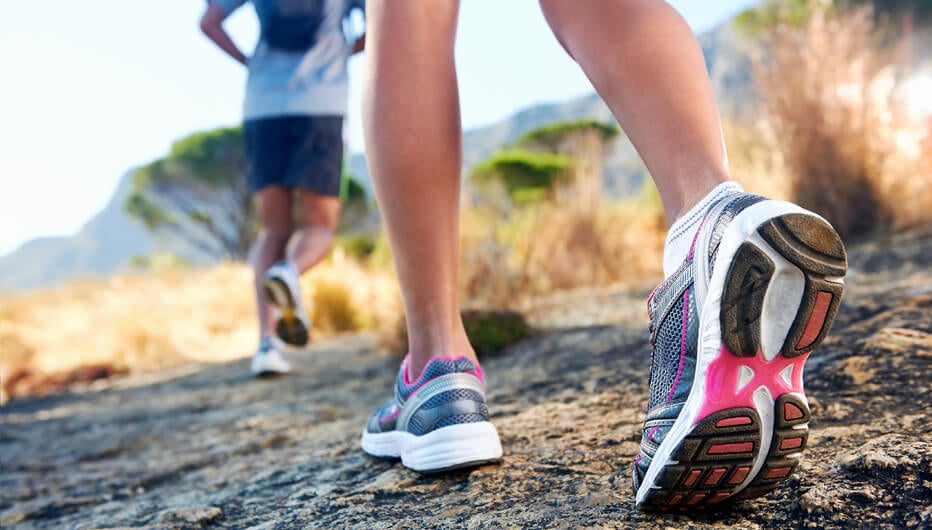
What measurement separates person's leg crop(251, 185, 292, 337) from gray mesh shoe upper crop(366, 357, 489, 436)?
2.01m

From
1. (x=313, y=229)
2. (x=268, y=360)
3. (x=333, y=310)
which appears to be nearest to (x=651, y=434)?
(x=313, y=229)

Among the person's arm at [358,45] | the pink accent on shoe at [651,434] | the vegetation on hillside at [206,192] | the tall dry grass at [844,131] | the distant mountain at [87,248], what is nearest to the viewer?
the pink accent on shoe at [651,434]

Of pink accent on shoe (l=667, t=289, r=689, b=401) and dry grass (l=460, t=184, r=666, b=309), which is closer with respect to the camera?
pink accent on shoe (l=667, t=289, r=689, b=401)

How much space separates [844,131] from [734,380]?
330 centimetres

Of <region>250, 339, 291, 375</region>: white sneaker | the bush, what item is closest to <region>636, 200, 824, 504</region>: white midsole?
<region>250, 339, 291, 375</region>: white sneaker

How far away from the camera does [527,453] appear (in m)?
1.05

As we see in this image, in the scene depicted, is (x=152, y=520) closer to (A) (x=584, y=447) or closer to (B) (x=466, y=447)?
(B) (x=466, y=447)

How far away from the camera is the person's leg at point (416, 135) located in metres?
0.92

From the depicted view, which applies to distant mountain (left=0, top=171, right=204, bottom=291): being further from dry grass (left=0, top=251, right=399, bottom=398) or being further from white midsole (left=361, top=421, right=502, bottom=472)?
A: white midsole (left=361, top=421, right=502, bottom=472)

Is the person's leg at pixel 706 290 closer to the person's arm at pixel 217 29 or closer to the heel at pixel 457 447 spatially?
the heel at pixel 457 447

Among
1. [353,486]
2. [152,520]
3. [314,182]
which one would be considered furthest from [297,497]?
[314,182]

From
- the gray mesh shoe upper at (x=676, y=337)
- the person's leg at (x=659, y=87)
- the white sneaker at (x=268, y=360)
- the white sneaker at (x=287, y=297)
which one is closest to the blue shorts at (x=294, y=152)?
the white sneaker at (x=287, y=297)

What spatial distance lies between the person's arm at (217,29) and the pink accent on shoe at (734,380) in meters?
2.76

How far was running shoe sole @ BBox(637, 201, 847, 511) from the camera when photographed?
1.96 feet
